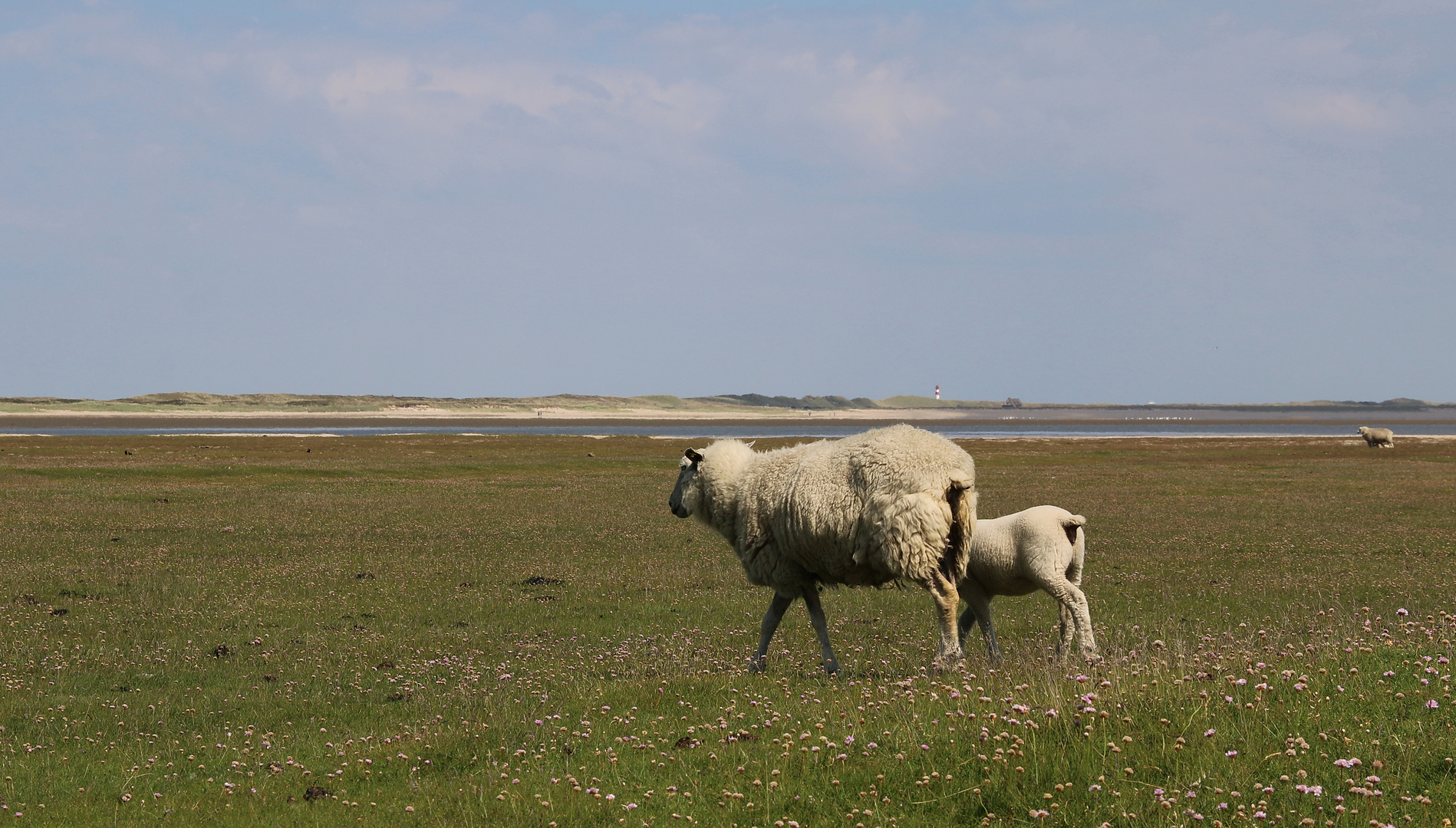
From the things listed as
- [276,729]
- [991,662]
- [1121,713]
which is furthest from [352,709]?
[1121,713]

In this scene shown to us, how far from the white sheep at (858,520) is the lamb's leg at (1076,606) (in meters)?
1.09

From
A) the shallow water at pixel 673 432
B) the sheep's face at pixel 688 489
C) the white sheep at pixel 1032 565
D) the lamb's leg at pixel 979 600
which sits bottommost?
the shallow water at pixel 673 432

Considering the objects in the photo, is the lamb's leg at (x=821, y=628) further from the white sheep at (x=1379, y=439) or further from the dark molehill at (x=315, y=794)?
the white sheep at (x=1379, y=439)

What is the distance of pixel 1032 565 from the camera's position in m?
12.2

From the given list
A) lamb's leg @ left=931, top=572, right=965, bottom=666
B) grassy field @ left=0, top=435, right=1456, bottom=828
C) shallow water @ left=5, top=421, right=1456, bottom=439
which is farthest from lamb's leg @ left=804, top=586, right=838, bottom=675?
shallow water @ left=5, top=421, right=1456, bottom=439

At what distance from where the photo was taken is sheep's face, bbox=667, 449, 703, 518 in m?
14.2

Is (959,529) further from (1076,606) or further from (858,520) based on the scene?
(1076,606)

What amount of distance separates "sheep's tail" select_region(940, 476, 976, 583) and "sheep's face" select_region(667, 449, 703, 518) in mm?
3609

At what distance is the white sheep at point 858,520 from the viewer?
38.4 ft

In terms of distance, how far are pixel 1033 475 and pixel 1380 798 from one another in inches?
1683

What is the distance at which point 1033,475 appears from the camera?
46.8 m

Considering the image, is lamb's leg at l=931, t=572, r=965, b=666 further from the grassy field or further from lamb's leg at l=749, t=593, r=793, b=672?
lamb's leg at l=749, t=593, r=793, b=672

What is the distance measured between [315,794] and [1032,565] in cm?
803

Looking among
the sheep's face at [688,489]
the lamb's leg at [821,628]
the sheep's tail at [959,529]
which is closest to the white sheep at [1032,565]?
the sheep's tail at [959,529]
